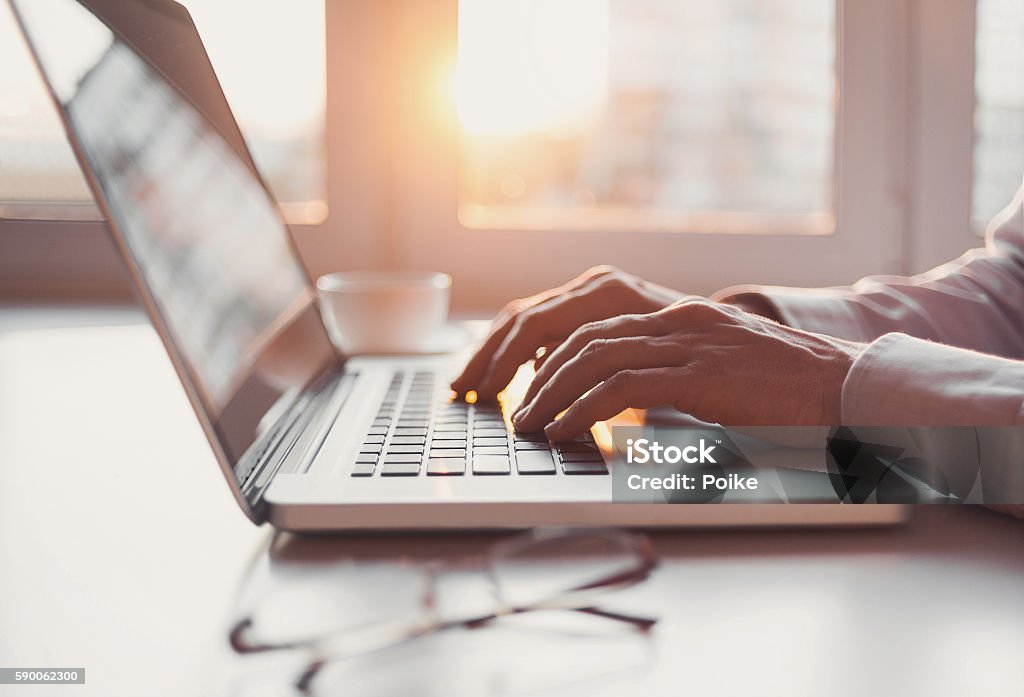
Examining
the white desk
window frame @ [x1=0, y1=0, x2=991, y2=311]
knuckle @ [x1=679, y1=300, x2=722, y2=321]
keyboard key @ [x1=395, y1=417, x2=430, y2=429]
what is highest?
window frame @ [x1=0, y1=0, x2=991, y2=311]

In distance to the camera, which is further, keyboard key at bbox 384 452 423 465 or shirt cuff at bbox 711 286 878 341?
shirt cuff at bbox 711 286 878 341

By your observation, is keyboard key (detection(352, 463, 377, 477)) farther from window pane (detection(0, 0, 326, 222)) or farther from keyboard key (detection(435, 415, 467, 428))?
window pane (detection(0, 0, 326, 222))

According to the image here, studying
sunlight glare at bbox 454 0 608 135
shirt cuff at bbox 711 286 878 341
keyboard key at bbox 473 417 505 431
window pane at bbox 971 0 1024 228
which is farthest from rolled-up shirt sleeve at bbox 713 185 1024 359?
sunlight glare at bbox 454 0 608 135

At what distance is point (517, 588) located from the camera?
33cm

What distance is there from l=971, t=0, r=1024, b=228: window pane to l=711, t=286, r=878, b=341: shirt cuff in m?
0.64

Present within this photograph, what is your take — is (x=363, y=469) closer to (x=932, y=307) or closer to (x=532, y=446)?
(x=532, y=446)

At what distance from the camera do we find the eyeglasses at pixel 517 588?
288 mm

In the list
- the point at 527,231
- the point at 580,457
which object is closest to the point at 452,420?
the point at 580,457

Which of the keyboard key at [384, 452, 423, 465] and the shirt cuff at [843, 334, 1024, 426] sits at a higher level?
the shirt cuff at [843, 334, 1024, 426]

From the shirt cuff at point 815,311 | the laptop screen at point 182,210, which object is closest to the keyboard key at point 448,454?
the laptop screen at point 182,210

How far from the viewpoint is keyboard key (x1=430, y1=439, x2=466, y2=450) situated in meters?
0.46

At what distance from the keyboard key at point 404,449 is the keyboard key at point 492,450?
32mm

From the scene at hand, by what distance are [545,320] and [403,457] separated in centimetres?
23

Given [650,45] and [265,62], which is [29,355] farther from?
[650,45]
